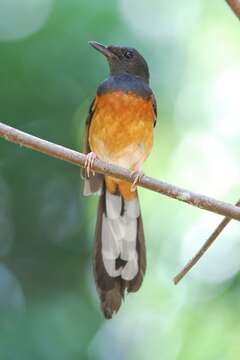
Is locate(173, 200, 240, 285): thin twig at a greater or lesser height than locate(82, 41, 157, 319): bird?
greater

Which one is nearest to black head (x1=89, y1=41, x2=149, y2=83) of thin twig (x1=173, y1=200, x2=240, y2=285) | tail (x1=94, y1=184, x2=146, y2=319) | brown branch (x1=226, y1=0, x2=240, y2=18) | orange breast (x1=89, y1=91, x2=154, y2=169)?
orange breast (x1=89, y1=91, x2=154, y2=169)

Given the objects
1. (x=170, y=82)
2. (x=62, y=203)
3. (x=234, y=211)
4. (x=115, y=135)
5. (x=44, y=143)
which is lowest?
(x=62, y=203)

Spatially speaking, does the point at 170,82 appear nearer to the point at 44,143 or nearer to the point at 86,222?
the point at 86,222

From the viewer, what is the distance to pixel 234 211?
183 cm

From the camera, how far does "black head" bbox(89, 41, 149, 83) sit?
3.66m

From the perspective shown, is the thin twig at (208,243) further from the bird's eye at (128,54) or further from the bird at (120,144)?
the bird's eye at (128,54)

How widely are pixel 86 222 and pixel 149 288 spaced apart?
0.78m

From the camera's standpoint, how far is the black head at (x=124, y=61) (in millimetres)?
3664

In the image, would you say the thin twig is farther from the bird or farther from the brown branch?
the bird

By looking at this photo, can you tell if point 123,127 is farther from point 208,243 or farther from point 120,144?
point 208,243

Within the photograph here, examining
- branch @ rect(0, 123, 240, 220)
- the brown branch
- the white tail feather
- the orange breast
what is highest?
the brown branch

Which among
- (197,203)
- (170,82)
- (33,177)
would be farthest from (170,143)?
(197,203)

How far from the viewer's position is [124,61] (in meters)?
3.68

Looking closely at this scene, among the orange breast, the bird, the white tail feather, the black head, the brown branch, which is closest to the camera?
the brown branch
